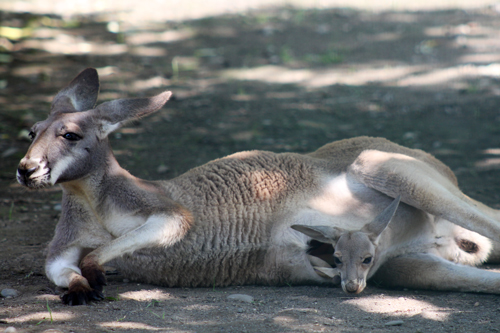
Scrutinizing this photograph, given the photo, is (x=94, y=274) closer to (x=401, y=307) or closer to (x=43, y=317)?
(x=43, y=317)

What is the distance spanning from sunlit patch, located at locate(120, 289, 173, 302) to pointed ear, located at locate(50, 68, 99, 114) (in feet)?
4.53

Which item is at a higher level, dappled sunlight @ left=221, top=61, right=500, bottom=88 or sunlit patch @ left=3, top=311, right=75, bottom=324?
dappled sunlight @ left=221, top=61, right=500, bottom=88

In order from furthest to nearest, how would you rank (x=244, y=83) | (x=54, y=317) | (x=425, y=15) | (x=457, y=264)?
(x=425, y=15) < (x=244, y=83) < (x=457, y=264) < (x=54, y=317)

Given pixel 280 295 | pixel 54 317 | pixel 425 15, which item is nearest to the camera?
pixel 54 317

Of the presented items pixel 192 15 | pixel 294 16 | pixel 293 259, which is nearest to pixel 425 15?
pixel 294 16

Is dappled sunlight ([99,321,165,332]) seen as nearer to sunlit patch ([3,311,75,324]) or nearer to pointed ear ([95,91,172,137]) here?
sunlit patch ([3,311,75,324])

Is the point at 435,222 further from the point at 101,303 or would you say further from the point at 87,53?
the point at 87,53

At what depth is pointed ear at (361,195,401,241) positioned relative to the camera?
11.2ft

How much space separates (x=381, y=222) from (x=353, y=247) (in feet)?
0.86

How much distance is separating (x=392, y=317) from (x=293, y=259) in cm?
82

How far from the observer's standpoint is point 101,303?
3100 mm

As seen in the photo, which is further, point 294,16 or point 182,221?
point 294,16

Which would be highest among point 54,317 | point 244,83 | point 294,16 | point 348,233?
point 294,16

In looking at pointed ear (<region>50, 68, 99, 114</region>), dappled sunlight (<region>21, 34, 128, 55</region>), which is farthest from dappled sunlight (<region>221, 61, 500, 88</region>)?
pointed ear (<region>50, 68, 99, 114</region>)
